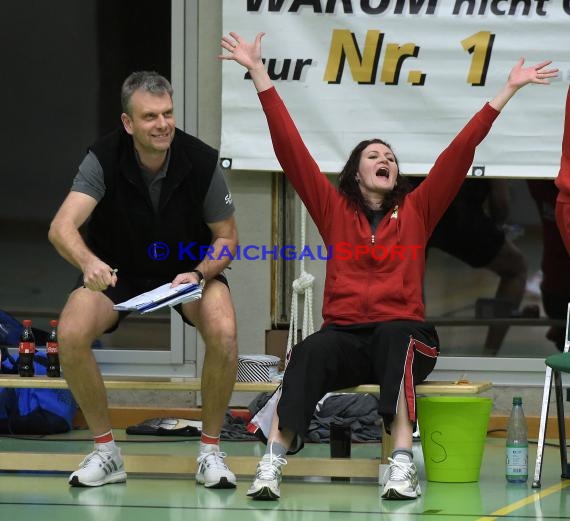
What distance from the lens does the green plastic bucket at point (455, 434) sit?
4.50m

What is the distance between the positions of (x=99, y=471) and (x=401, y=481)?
1019 millimetres

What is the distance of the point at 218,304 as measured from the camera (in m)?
4.38

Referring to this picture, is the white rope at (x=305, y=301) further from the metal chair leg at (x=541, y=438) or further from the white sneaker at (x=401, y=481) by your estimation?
the white sneaker at (x=401, y=481)

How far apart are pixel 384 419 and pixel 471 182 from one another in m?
2.12

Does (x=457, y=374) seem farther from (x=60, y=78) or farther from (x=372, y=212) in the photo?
(x=60, y=78)

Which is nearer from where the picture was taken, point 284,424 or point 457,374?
point 284,424

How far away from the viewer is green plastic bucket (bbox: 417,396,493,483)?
14.8 feet

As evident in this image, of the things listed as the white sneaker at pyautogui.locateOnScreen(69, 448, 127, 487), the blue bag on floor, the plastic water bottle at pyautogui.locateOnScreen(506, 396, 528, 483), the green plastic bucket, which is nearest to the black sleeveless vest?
the white sneaker at pyautogui.locateOnScreen(69, 448, 127, 487)

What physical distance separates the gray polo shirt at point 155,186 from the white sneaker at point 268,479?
2.94 feet

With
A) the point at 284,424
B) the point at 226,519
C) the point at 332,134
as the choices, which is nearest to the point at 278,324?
the point at 332,134

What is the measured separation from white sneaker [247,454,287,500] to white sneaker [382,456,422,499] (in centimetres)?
35

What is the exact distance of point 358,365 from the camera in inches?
173

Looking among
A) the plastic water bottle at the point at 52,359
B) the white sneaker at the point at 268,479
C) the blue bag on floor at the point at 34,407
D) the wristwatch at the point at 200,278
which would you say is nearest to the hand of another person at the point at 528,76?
the wristwatch at the point at 200,278

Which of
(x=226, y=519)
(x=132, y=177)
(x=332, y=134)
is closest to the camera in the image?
(x=226, y=519)
